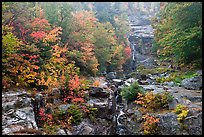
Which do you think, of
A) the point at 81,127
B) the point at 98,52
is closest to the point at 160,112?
the point at 81,127

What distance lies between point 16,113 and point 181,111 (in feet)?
28.6

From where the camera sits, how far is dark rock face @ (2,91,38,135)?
11484 mm

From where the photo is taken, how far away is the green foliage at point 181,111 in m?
13.2

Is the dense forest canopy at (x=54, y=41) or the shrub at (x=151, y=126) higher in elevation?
the dense forest canopy at (x=54, y=41)

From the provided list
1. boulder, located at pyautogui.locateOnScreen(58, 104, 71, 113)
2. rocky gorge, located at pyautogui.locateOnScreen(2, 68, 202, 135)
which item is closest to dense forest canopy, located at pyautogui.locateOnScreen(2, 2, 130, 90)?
rocky gorge, located at pyautogui.locateOnScreen(2, 68, 202, 135)

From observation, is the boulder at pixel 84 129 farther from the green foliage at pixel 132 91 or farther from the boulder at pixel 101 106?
the green foliage at pixel 132 91

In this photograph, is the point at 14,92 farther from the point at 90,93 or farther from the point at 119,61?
the point at 119,61

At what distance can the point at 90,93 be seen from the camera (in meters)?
18.8

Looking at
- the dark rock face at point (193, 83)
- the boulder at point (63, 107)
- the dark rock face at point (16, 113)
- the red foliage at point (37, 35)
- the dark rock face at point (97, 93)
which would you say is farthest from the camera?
the dark rock face at point (97, 93)

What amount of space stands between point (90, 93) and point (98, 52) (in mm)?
14150

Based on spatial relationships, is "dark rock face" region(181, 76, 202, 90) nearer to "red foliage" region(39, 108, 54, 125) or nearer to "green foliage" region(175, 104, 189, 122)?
"green foliage" region(175, 104, 189, 122)

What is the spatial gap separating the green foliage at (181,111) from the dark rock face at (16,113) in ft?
24.1

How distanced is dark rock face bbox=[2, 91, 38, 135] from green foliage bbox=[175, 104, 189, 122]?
7.35m

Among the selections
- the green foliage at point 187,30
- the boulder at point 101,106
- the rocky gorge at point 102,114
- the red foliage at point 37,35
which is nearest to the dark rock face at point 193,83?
the rocky gorge at point 102,114
